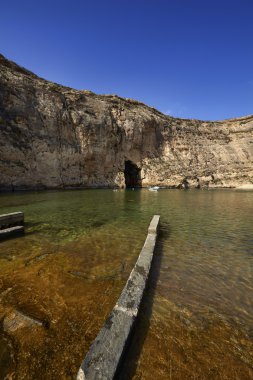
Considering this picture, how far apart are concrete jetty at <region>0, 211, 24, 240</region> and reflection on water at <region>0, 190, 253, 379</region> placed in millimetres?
467

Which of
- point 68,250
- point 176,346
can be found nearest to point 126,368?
point 176,346

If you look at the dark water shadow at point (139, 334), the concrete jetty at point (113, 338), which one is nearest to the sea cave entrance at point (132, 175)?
the dark water shadow at point (139, 334)

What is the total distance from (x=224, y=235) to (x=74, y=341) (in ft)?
28.0

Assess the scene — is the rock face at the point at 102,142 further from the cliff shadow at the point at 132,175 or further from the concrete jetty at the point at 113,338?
the concrete jetty at the point at 113,338

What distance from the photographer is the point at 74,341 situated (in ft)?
11.0

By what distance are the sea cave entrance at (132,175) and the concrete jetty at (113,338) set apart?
4974cm

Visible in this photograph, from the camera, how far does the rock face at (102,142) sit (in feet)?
115

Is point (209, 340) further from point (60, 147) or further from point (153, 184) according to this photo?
point (153, 184)

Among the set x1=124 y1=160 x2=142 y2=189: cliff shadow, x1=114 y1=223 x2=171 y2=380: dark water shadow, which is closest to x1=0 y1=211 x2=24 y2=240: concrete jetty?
x1=114 y1=223 x2=171 y2=380: dark water shadow

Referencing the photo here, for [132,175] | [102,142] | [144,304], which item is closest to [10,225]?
[144,304]

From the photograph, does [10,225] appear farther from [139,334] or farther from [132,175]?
[132,175]

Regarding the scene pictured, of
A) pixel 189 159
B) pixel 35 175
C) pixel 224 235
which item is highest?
pixel 189 159

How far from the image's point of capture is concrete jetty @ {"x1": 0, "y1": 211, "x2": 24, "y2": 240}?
8.77m

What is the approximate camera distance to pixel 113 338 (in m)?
3.15
